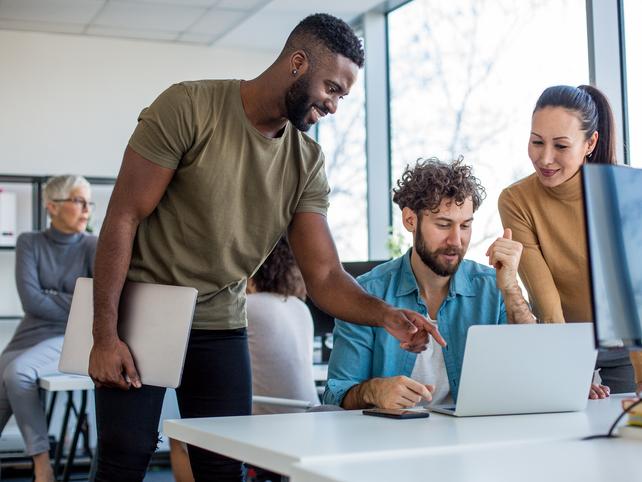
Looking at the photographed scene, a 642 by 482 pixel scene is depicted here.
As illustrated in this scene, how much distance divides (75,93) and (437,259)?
449 cm

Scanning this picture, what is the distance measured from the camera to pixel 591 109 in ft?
7.79

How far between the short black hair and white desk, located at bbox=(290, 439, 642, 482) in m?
0.98

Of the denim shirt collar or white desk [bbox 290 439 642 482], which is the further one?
the denim shirt collar

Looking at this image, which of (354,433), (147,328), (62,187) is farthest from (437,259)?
(62,187)

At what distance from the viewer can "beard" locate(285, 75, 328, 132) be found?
1.92 meters

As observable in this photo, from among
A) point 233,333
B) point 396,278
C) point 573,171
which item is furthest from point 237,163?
point 573,171

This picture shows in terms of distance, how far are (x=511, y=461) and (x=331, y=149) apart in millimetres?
5511

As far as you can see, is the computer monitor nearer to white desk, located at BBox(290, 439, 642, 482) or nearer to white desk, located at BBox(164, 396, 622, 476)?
white desk, located at BBox(290, 439, 642, 482)

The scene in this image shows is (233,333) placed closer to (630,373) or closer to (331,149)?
(630,373)

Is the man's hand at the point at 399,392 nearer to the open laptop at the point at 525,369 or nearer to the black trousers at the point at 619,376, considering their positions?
the open laptop at the point at 525,369

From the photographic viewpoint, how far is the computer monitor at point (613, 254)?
1.14m

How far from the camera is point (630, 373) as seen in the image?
2326 mm

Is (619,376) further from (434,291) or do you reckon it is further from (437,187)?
(437,187)

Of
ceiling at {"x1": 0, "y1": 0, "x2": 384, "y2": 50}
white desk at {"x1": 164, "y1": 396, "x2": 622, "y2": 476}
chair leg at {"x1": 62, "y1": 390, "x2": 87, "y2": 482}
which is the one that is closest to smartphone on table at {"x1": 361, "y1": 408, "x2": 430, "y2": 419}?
white desk at {"x1": 164, "y1": 396, "x2": 622, "y2": 476}
